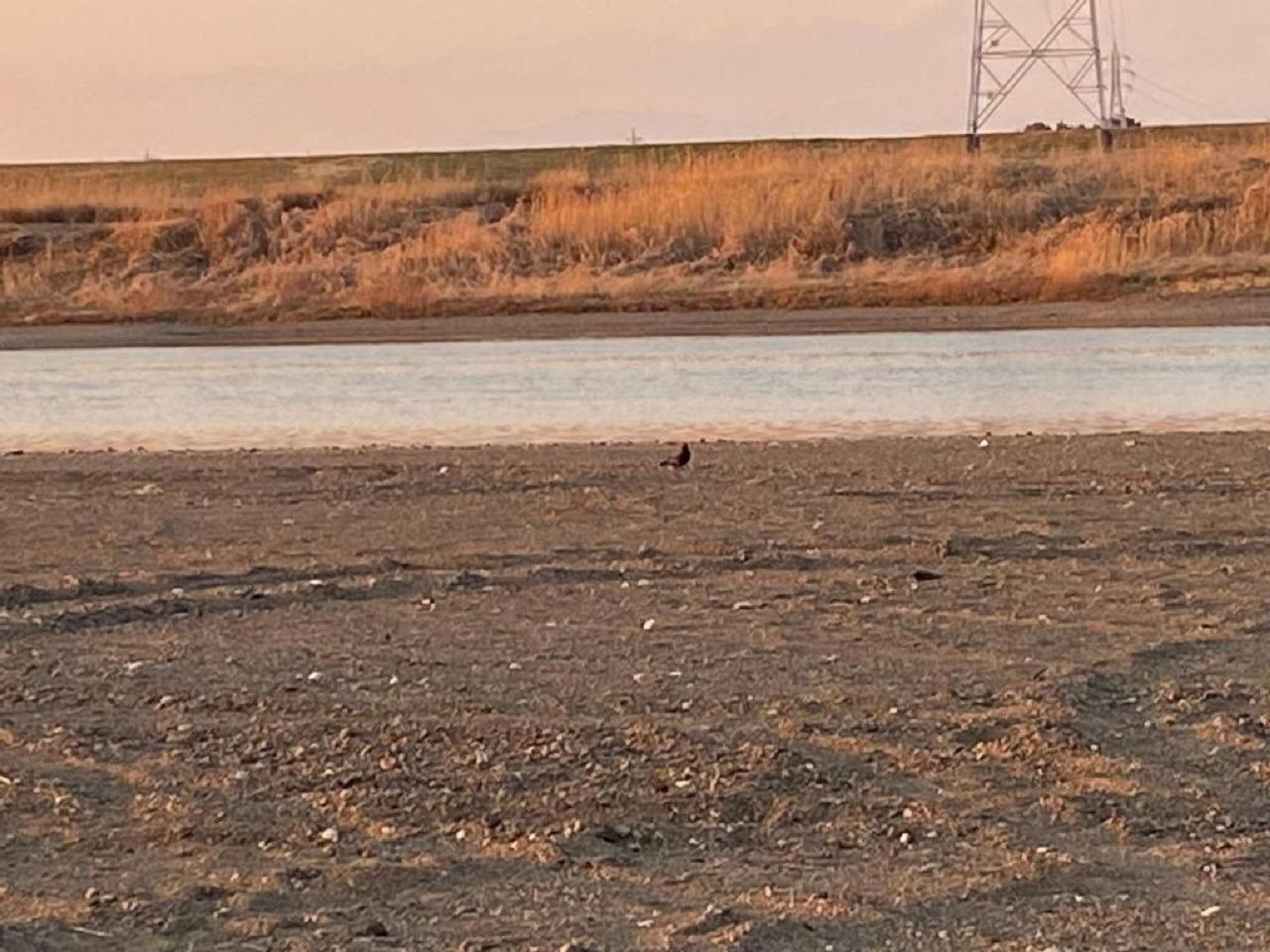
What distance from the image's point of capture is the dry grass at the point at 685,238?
40.8m

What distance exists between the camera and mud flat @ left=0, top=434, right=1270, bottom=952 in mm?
5766

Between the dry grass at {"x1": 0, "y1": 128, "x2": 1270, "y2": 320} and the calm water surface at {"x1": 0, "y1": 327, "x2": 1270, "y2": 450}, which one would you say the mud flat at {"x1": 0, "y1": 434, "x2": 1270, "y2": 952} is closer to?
the calm water surface at {"x1": 0, "y1": 327, "x2": 1270, "y2": 450}

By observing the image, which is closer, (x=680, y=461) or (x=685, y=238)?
(x=680, y=461)

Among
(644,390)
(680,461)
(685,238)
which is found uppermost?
(685,238)

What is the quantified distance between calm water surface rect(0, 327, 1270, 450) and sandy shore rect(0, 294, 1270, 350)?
136cm

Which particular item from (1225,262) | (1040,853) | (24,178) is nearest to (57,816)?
(1040,853)

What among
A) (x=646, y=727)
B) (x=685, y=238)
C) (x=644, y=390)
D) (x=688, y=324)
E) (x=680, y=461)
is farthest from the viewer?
(x=685, y=238)

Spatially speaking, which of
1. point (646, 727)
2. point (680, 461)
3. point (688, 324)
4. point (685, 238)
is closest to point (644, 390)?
point (680, 461)

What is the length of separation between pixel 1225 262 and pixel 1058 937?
3627 centimetres

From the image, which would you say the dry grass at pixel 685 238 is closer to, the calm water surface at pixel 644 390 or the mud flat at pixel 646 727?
the calm water surface at pixel 644 390

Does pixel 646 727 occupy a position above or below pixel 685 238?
below

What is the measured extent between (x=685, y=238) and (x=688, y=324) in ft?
28.1

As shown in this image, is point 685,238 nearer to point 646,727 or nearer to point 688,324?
point 688,324

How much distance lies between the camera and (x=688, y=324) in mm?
36656
